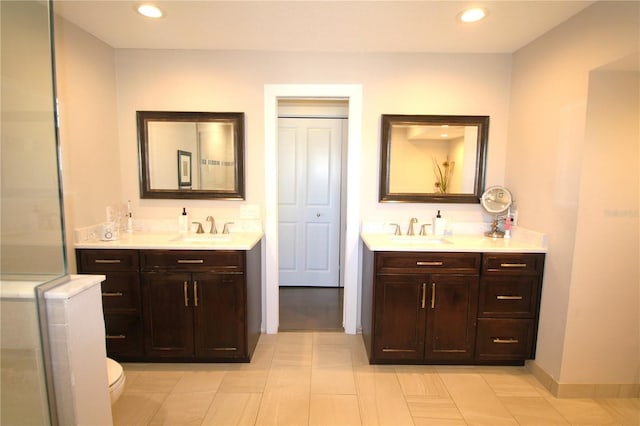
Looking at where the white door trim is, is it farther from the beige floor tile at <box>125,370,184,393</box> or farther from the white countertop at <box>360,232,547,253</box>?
the beige floor tile at <box>125,370,184,393</box>

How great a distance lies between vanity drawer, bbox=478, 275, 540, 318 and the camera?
214 centimetres

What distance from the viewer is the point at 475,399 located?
6.29 feet

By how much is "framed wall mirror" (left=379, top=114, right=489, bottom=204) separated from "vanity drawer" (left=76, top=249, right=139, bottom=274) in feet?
6.32

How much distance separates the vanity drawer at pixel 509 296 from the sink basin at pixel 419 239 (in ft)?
1.38

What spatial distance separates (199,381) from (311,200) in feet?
7.12

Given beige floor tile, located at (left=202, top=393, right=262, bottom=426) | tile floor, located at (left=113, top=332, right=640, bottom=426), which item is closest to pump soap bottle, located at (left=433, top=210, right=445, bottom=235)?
tile floor, located at (left=113, top=332, right=640, bottom=426)

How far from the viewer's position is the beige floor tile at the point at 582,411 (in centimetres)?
175

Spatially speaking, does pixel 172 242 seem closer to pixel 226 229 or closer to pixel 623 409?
pixel 226 229

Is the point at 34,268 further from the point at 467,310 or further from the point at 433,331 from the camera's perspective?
Result: the point at 467,310

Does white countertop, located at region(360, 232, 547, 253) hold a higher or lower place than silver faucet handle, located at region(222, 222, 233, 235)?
lower

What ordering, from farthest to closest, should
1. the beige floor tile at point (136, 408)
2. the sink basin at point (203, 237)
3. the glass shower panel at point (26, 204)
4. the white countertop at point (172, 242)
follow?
the sink basin at point (203, 237)
the white countertop at point (172, 242)
the beige floor tile at point (136, 408)
the glass shower panel at point (26, 204)

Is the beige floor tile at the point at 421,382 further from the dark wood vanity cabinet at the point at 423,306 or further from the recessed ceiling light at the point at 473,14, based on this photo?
the recessed ceiling light at the point at 473,14

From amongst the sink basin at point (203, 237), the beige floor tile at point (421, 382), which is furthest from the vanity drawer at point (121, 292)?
the beige floor tile at point (421, 382)

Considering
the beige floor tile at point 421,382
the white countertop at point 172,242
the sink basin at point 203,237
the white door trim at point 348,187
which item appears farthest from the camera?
the white door trim at point 348,187
